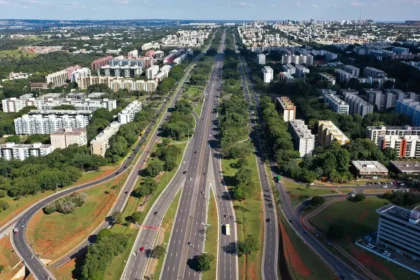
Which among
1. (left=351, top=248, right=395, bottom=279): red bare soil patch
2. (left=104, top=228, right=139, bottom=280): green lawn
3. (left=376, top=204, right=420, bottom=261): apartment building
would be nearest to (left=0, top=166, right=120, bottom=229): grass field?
(left=104, top=228, right=139, bottom=280): green lawn

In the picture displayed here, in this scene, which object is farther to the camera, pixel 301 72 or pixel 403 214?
pixel 301 72

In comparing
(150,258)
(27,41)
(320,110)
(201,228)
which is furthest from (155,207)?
(27,41)

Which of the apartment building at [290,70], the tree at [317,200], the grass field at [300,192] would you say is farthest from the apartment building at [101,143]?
the apartment building at [290,70]

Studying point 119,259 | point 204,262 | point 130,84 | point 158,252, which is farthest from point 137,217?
point 130,84

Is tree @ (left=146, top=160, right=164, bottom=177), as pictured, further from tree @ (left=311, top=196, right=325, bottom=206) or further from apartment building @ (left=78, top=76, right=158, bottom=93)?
apartment building @ (left=78, top=76, right=158, bottom=93)

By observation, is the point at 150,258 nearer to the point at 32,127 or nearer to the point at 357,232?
the point at 357,232

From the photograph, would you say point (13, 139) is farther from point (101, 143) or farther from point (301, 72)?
point (301, 72)

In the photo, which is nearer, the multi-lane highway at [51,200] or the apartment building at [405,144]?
the multi-lane highway at [51,200]

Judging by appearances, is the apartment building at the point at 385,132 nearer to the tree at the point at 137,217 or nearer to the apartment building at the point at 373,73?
the tree at the point at 137,217
